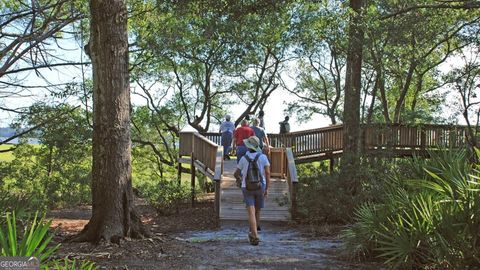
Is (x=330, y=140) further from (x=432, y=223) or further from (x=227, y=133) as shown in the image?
(x=432, y=223)

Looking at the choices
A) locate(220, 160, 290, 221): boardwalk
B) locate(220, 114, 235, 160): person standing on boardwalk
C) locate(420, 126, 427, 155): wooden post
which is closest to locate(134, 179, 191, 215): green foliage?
locate(220, 160, 290, 221): boardwalk

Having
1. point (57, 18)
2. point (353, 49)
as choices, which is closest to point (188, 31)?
point (57, 18)

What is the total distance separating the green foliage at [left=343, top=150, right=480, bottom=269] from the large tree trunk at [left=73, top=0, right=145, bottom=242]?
10.6 feet

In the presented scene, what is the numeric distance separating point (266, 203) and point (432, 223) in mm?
7638

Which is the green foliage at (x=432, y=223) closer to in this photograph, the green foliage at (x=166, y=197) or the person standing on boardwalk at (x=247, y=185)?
the person standing on boardwalk at (x=247, y=185)

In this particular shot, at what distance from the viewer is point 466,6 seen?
12.6 m

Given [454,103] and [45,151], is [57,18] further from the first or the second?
[454,103]

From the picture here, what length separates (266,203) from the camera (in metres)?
12.9

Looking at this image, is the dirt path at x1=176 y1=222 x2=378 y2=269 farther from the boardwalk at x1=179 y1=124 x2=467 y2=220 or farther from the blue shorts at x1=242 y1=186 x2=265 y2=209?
the boardwalk at x1=179 y1=124 x2=467 y2=220

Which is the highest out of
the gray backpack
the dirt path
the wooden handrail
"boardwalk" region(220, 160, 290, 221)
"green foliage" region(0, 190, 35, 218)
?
the wooden handrail

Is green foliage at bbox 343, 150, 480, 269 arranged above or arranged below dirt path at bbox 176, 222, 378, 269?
above

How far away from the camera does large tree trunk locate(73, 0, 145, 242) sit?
6.78 m

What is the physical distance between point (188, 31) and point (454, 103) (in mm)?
11943

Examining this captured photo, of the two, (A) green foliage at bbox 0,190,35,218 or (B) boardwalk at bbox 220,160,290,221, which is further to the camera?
(B) boardwalk at bbox 220,160,290,221
